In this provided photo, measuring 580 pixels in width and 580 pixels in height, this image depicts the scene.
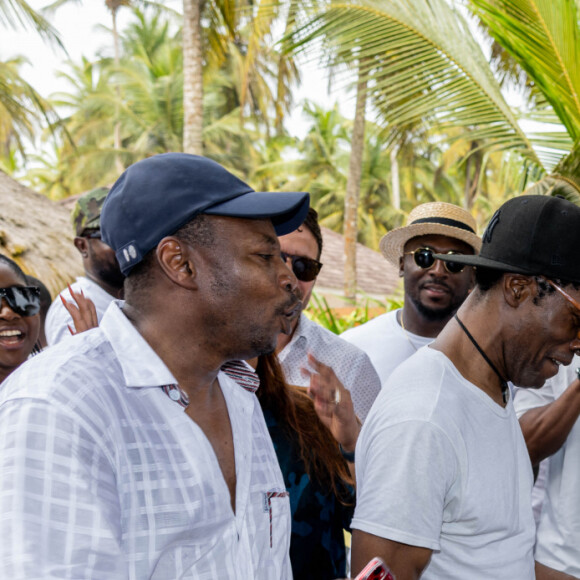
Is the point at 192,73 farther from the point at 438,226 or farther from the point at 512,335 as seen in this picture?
the point at 512,335

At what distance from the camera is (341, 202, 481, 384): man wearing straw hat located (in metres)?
3.75

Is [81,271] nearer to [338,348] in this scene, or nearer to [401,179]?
[338,348]

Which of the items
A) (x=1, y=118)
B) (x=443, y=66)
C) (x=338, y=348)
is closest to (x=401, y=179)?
(x=1, y=118)

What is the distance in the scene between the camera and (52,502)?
1.07 meters

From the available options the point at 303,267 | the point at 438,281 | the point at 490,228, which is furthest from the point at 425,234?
the point at 490,228

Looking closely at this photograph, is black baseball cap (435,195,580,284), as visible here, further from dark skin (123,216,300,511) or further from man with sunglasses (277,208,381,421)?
man with sunglasses (277,208,381,421)

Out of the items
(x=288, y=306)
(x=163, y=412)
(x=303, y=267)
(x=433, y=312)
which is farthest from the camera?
(x=433, y=312)

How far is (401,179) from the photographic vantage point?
137 feet

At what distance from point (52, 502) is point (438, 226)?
10.1 ft

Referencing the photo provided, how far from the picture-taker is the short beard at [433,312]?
12.3ft

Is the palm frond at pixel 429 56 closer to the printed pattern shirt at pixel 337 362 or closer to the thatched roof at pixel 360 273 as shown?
the printed pattern shirt at pixel 337 362

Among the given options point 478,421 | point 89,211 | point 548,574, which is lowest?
point 548,574

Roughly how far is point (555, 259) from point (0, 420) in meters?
1.54

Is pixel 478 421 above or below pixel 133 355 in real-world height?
below
